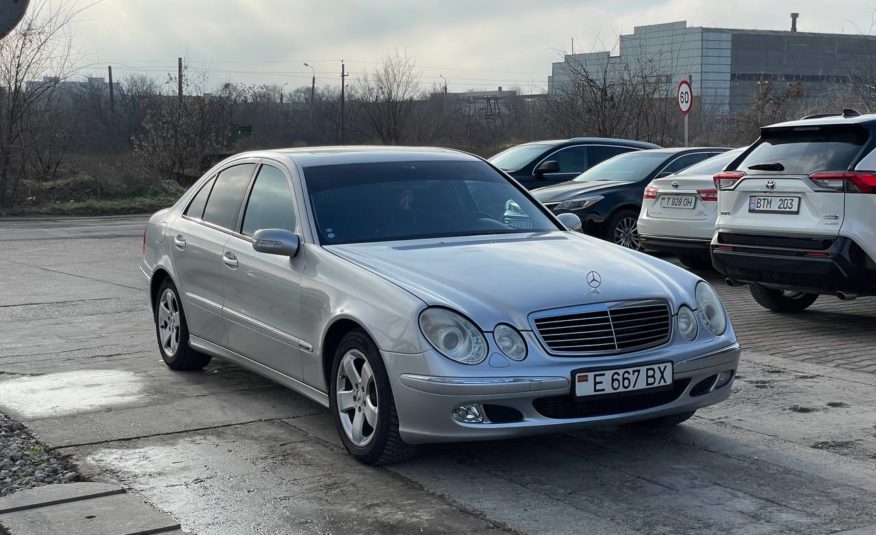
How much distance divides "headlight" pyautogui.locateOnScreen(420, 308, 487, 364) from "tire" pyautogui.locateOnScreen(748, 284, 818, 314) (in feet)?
19.0

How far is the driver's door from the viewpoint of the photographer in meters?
5.95

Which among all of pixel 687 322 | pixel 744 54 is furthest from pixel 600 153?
pixel 744 54

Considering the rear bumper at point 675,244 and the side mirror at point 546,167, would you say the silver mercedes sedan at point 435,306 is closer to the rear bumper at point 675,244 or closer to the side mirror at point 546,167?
the rear bumper at point 675,244

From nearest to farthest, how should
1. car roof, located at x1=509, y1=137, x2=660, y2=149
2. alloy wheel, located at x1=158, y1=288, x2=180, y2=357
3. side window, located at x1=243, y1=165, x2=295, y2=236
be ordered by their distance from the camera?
side window, located at x1=243, y1=165, x2=295, y2=236 < alloy wheel, located at x1=158, y1=288, x2=180, y2=357 < car roof, located at x1=509, y1=137, x2=660, y2=149

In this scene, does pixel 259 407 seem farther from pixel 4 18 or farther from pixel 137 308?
pixel 137 308

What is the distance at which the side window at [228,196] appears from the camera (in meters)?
7.02

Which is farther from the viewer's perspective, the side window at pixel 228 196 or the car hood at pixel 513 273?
the side window at pixel 228 196

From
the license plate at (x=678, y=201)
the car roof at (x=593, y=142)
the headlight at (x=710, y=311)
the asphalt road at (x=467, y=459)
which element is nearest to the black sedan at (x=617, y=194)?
the license plate at (x=678, y=201)

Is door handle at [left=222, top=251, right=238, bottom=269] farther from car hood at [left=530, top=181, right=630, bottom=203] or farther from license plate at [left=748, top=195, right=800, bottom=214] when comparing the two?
car hood at [left=530, top=181, right=630, bottom=203]

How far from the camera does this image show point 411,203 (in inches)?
250

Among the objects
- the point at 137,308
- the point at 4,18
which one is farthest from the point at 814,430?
the point at 137,308

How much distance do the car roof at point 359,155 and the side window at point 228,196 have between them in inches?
7.1

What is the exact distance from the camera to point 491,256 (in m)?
5.68

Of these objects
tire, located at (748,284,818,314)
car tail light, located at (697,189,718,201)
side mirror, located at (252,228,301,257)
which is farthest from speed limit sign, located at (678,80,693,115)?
side mirror, located at (252,228,301,257)
